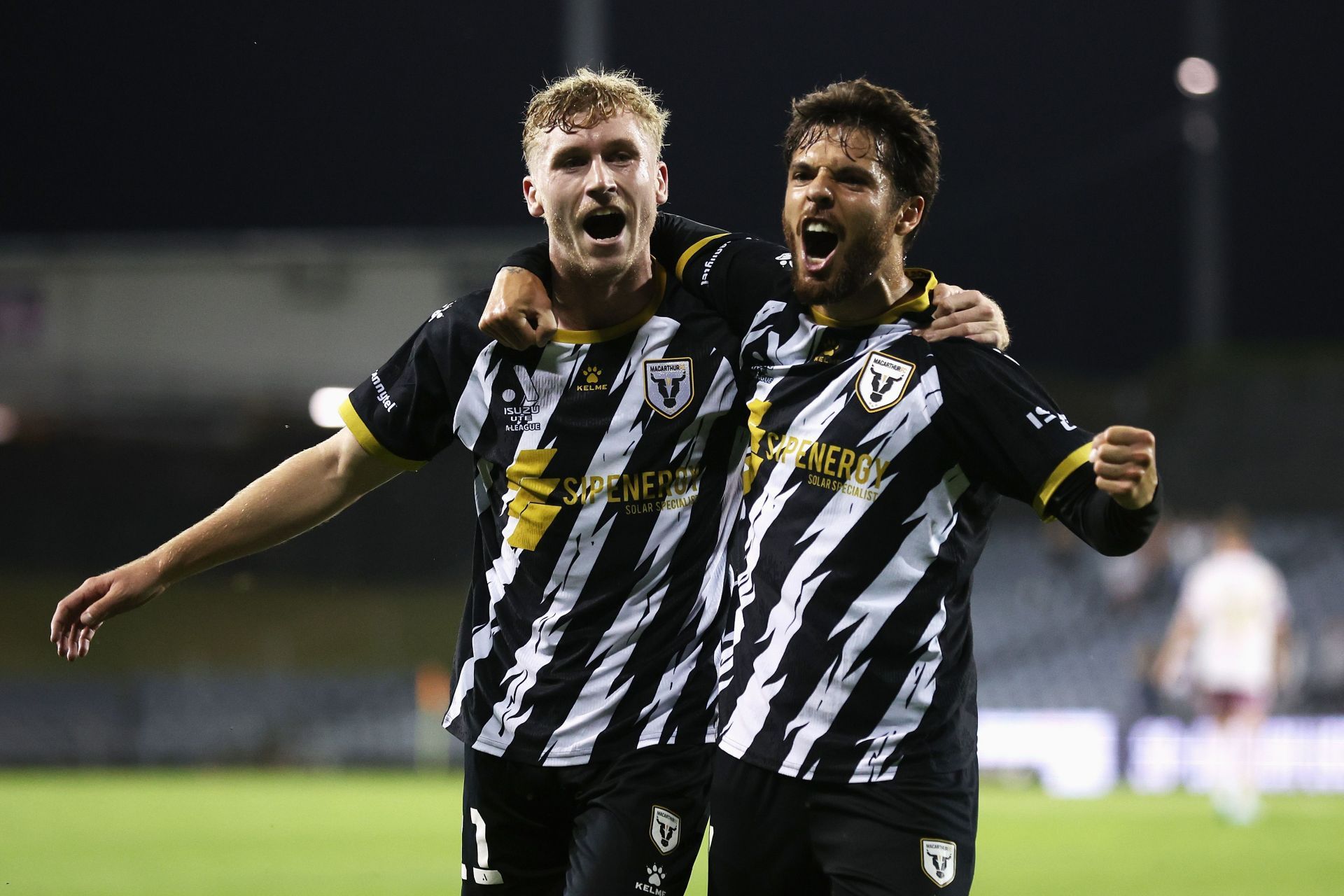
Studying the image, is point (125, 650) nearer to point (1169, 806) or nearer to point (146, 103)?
point (1169, 806)

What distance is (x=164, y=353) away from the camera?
1816cm

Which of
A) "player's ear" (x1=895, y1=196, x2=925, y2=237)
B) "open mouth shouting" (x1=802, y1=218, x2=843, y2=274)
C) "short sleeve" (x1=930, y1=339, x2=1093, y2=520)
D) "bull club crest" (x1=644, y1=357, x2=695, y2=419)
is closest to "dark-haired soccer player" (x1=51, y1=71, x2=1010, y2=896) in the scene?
"bull club crest" (x1=644, y1=357, x2=695, y2=419)

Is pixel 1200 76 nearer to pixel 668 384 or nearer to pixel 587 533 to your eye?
pixel 668 384

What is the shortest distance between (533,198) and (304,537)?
1307cm

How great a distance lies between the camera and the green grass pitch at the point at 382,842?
315 inches

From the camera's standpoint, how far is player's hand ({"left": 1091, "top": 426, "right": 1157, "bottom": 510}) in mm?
2967

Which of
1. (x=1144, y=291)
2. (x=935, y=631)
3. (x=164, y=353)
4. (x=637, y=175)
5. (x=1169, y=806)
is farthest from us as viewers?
(x=1144, y=291)

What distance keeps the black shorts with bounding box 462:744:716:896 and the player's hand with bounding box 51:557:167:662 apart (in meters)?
0.88

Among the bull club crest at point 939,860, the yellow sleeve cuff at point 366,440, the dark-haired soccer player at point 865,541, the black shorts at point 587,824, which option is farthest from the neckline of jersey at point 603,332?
the bull club crest at point 939,860

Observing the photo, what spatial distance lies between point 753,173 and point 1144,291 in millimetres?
9628

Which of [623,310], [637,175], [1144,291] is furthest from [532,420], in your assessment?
[1144,291]

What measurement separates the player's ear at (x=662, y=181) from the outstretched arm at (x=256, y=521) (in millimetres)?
945

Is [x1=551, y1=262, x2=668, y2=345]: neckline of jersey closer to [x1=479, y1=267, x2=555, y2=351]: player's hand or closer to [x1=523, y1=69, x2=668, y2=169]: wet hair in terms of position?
[x1=479, y1=267, x2=555, y2=351]: player's hand

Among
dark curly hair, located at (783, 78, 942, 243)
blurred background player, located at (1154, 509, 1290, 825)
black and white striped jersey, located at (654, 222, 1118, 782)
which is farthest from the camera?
blurred background player, located at (1154, 509, 1290, 825)
